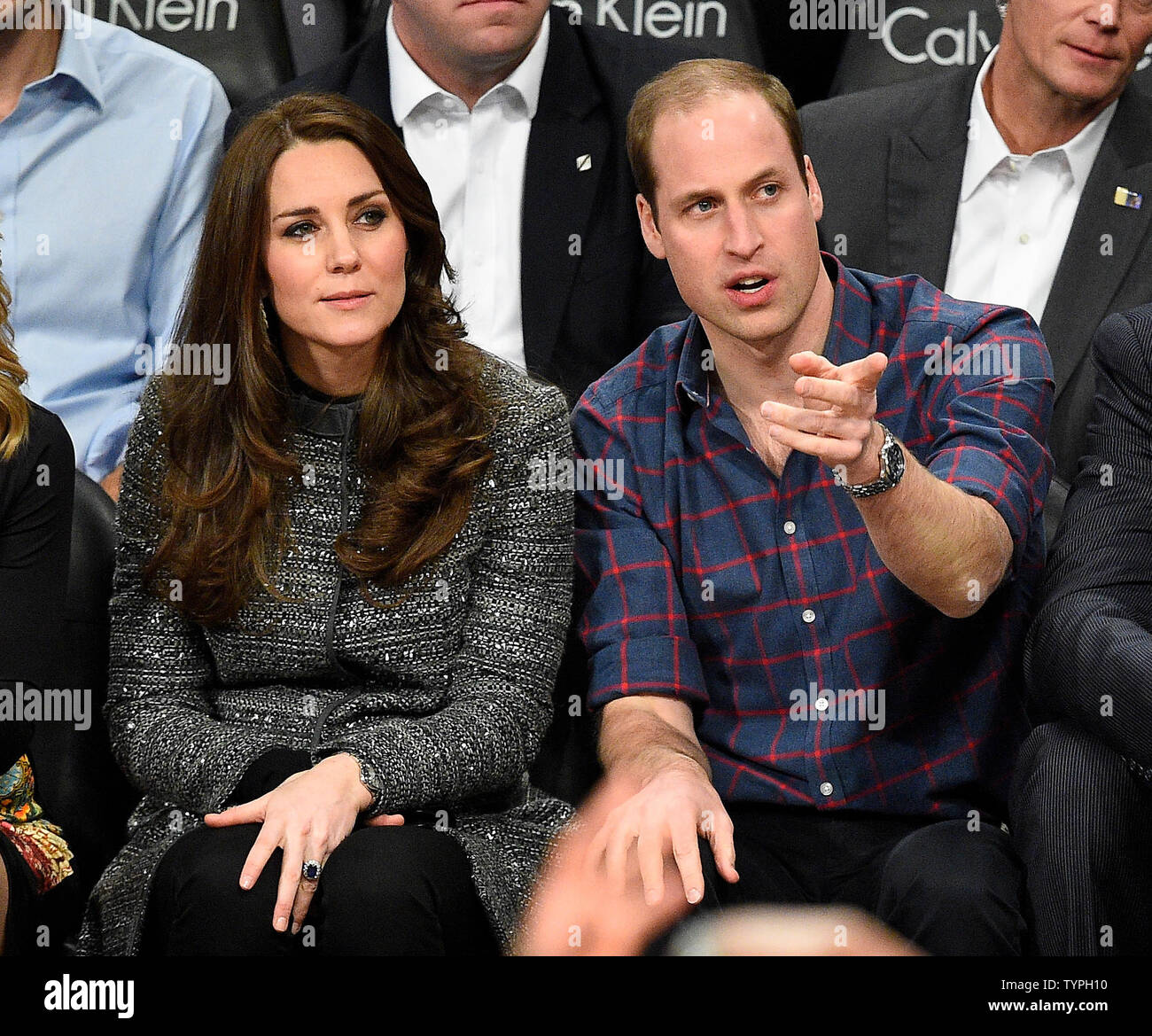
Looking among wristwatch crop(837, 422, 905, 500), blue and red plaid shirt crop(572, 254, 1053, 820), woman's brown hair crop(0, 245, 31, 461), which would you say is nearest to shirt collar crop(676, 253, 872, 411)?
blue and red plaid shirt crop(572, 254, 1053, 820)

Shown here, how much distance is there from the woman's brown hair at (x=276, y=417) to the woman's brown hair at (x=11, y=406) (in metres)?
0.13

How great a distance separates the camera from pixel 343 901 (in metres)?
1.26

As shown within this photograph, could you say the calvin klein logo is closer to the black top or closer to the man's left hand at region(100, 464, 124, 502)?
the man's left hand at region(100, 464, 124, 502)

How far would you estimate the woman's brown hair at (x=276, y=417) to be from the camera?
1.46m

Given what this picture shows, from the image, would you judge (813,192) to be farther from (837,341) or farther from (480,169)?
(480,169)

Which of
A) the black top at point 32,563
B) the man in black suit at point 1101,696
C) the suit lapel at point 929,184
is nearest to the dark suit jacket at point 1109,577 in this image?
the man in black suit at point 1101,696

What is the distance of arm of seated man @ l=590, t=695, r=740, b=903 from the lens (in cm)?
122

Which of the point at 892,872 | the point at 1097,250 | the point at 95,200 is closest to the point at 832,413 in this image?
the point at 892,872

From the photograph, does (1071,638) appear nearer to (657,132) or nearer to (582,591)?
(582,591)

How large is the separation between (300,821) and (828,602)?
1.70ft

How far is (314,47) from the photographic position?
2193 millimetres

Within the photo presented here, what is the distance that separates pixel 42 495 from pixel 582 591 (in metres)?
0.51

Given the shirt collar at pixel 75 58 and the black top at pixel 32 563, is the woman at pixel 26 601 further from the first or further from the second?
the shirt collar at pixel 75 58
